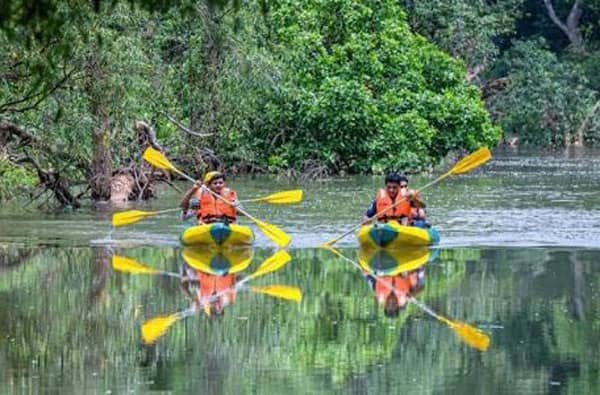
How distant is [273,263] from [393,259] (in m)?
1.49

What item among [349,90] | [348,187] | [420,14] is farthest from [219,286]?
[420,14]

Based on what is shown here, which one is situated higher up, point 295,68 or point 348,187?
point 295,68

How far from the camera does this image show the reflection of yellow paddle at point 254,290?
42.6 feet

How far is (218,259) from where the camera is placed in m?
19.5

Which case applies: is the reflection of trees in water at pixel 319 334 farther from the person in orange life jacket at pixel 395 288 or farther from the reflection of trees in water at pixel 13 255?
the reflection of trees in water at pixel 13 255

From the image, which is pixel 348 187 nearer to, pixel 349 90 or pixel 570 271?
pixel 349 90

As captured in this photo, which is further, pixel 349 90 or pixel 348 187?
pixel 349 90

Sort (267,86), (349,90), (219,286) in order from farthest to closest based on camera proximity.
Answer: (349,90)
(267,86)
(219,286)

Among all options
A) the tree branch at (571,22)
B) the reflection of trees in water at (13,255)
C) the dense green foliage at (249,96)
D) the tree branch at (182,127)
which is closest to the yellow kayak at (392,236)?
the reflection of trees in water at (13,255)

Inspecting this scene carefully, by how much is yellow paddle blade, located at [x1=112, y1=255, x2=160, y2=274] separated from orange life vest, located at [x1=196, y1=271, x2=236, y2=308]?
24.9 inches

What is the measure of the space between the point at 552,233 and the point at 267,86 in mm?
8970

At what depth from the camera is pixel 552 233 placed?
22.9 meters

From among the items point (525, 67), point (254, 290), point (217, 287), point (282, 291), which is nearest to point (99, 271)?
point (217, 287)

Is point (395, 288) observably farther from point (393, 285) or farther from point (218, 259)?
point (218, 259)
